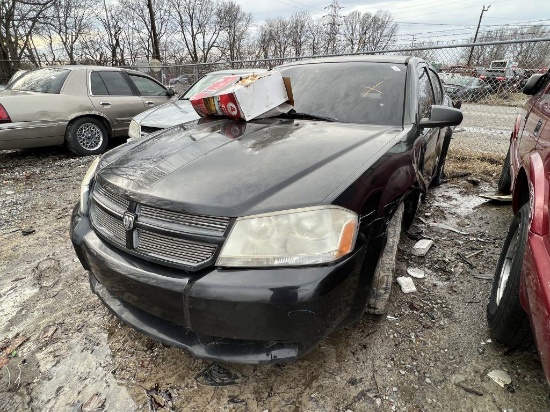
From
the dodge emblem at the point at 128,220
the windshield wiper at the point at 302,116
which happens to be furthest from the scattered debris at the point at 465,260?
the dodge emblem at the point at 128,220

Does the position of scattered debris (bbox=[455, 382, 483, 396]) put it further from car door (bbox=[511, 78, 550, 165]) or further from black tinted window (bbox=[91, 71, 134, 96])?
black tinted window (bbox=[91, 71, 134, 96])

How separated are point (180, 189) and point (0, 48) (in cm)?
2089

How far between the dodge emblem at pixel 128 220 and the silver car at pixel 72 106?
5056 mm

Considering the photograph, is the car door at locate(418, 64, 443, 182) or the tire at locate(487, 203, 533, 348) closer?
the tire at locate(487, 203, 533, 348)

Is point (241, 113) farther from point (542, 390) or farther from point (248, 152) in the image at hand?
point (542, 390)

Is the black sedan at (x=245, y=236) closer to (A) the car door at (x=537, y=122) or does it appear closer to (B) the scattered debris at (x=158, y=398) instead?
(B) the scattered debris at (x=158, y=398)

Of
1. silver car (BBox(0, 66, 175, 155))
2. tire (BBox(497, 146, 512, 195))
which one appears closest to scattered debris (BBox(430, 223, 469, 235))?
tire (BBox(497, 146, 512, 195))

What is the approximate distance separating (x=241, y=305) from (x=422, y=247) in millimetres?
2152

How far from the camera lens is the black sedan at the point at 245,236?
1446mm

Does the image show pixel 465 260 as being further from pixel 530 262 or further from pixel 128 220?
pixel 128 220

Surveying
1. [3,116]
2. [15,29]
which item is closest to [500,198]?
[3,116]

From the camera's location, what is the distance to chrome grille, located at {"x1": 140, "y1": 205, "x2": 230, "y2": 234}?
58.7 inches

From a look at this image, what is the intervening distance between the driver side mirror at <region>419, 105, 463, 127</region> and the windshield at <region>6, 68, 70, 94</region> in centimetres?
597

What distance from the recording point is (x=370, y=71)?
2.86 meters
